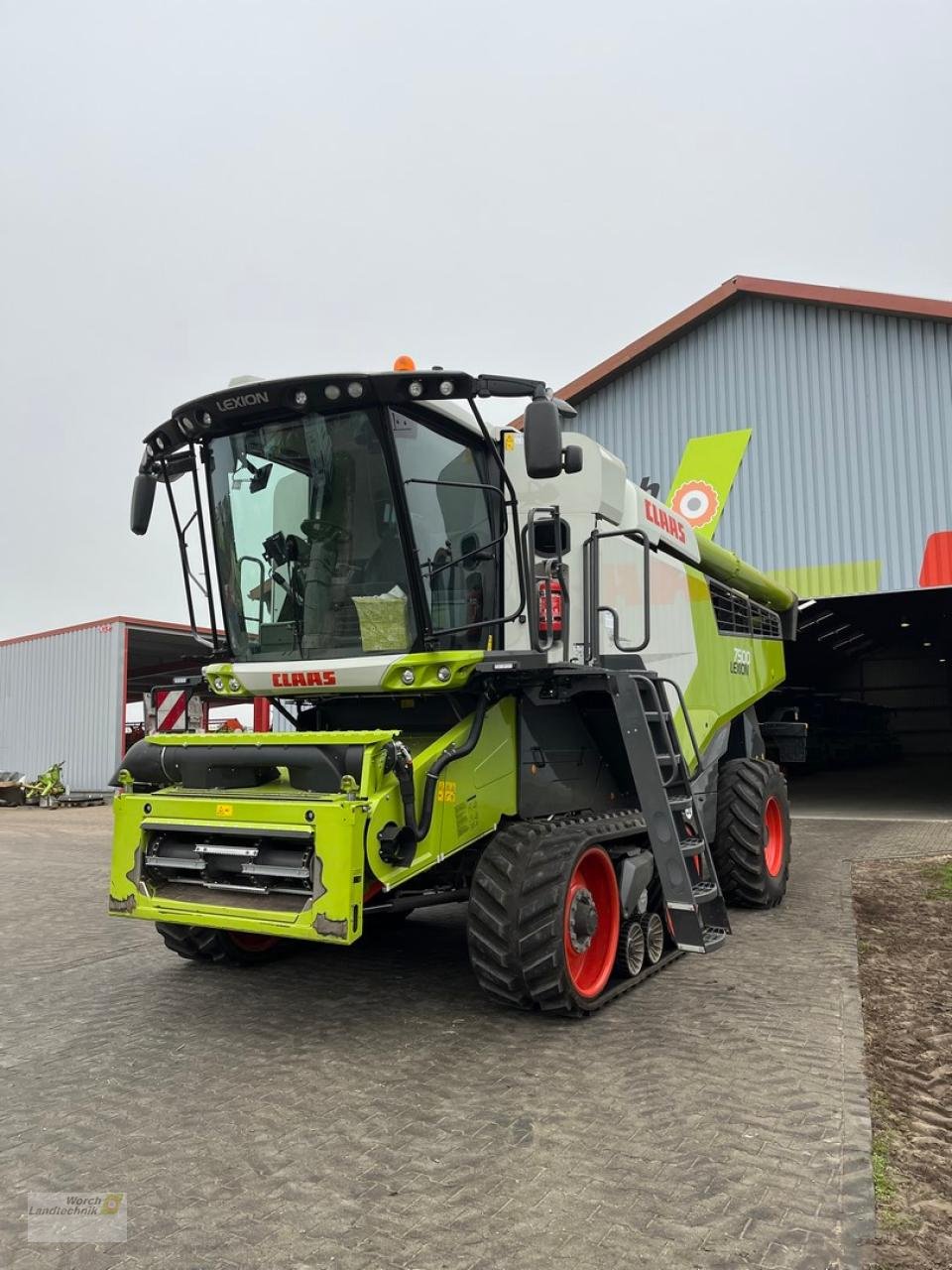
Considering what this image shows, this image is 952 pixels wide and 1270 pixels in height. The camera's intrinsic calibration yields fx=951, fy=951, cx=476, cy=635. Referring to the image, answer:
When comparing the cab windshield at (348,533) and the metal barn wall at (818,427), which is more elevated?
the metal barn wall at (818,427)

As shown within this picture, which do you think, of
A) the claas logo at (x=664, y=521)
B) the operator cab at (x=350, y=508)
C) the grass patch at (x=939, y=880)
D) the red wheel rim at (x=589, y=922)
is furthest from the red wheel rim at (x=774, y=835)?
the operator cab at (x=350, y=508)

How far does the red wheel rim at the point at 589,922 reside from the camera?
486 centimetres

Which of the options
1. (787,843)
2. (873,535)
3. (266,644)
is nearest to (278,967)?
(266,644)

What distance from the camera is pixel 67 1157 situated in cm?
331

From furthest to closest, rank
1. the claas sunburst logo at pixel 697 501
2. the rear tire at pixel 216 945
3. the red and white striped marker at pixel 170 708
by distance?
the claas sunburst logo at pixel 697 501 < the red and white striped marker at pixel 170 708 < the rear tire at pixel 216 945

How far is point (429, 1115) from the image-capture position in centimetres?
363

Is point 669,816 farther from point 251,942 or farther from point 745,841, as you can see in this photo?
point 745,841

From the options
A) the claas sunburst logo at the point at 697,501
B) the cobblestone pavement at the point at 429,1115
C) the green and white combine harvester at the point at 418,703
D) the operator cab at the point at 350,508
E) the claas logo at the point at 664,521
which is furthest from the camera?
the claas sunburst logo at the point at 697,501

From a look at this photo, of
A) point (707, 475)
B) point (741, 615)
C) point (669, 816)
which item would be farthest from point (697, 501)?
point (669, 816)

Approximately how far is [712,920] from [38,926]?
5407 mm

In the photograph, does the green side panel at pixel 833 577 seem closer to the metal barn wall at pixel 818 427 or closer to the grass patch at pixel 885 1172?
the metal barn wall at pixel 818 427

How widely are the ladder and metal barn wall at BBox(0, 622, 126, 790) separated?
19237 millimetres

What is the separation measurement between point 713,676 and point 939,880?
336cm

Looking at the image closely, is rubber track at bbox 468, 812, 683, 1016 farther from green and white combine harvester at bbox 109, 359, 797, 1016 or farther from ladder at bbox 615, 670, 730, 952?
ladder at bbox 615, 670, 730, 952
